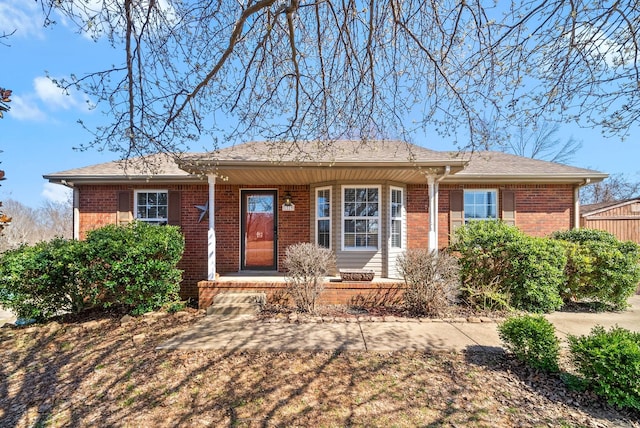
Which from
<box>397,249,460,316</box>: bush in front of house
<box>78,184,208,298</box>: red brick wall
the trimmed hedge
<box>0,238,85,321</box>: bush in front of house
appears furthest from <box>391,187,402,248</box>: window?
<box>0,238,85,321</box>: bush in front of house

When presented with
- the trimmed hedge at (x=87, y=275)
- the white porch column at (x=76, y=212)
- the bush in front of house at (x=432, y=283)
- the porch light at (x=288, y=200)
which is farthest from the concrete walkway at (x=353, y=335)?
the white porch column at (x=76, y=212)

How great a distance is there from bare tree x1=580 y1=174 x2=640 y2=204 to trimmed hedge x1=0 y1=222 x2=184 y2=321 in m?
30.5

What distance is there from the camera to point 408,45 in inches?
180

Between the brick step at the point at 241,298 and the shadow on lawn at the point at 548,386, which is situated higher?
the brick step at the point at 241,298

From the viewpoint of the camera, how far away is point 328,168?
6.63m

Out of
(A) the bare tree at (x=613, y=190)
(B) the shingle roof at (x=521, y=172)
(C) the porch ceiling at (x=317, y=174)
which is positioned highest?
(A) the bare tree at (x=613, y=190)

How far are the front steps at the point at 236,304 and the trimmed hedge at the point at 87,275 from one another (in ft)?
3.23

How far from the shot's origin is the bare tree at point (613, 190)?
24172 millimetres

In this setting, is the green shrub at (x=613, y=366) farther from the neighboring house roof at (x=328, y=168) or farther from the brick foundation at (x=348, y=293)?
the brick foundation at (x=348, y=293)

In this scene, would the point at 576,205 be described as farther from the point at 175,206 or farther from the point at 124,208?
the point at 124,208

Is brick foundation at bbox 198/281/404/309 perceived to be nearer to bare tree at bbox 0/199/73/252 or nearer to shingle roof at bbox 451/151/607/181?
shingle roof at bbox 451/151/607/181

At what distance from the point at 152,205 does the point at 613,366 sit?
9569 millimetres

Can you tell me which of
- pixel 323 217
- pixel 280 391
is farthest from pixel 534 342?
pixel 323 217

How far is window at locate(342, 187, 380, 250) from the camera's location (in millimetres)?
7859
